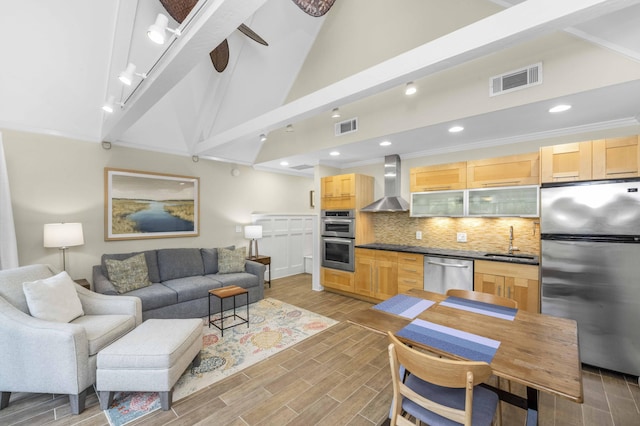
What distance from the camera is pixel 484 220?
3.70 meters

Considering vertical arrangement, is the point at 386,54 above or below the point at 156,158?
above

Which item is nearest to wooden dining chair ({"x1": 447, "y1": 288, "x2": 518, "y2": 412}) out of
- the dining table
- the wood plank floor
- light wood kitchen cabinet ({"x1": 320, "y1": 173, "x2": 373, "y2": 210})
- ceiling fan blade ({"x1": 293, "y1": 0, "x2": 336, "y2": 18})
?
the dining table

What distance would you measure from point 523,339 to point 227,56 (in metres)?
4.18

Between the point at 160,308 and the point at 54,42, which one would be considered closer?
the point at 54,42

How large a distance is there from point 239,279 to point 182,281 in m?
0.83

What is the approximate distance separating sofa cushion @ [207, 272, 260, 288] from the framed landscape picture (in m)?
1.11

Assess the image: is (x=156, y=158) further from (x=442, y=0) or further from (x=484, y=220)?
(x=484, y=220)

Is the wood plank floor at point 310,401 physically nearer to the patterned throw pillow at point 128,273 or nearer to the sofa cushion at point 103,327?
the sofa cushion at point 103,327

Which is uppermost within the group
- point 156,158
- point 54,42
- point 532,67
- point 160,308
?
point 54,42

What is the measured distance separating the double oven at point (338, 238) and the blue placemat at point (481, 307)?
2.53 meters

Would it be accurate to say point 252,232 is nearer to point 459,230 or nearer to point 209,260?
point 209,260

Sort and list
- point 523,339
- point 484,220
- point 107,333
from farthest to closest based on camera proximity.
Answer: point 484,220
point 107,333
point 523,339


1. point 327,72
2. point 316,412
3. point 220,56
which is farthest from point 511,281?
point 220,56

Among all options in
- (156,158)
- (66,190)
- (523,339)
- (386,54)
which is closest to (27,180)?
(66,190)
